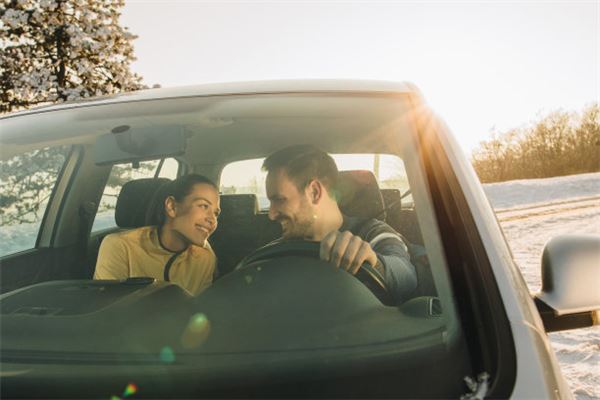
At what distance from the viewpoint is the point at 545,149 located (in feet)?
84.2

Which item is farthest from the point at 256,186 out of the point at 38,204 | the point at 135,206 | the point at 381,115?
the point at 381,115

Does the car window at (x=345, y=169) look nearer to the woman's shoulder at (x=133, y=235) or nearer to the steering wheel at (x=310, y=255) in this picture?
the woman's shoulder at (x=133, y=235)

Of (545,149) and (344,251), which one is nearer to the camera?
(344,251)

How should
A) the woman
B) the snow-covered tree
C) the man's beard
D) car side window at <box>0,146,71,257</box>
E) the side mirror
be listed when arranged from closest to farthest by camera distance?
1. the side mirror
2. the man's beard
3. car side window at <box>0,146,71,257</box>
4. the woman
5. the snow-covered tree

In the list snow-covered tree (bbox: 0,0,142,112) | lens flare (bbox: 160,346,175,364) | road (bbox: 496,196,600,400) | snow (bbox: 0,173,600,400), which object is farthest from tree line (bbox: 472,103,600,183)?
lens flare (bbox: 160,346,175,364)

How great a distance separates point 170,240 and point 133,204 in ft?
1.31

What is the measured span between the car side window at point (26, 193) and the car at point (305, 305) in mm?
30

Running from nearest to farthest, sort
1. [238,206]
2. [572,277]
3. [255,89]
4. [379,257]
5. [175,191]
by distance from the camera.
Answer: [572,277] < [379,257] < [255,89] < [175,191] < [238,206]

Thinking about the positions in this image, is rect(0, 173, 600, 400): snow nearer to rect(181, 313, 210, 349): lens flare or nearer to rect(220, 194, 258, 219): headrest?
rect(220, 194, 258, 219): headrest

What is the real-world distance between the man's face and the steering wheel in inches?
15.0

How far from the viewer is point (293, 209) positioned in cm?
201

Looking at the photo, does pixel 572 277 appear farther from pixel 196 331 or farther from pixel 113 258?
pixel 113 258

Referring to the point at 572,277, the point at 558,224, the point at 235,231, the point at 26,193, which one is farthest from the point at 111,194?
the point at 558,224

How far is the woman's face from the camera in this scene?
7.91 ft
